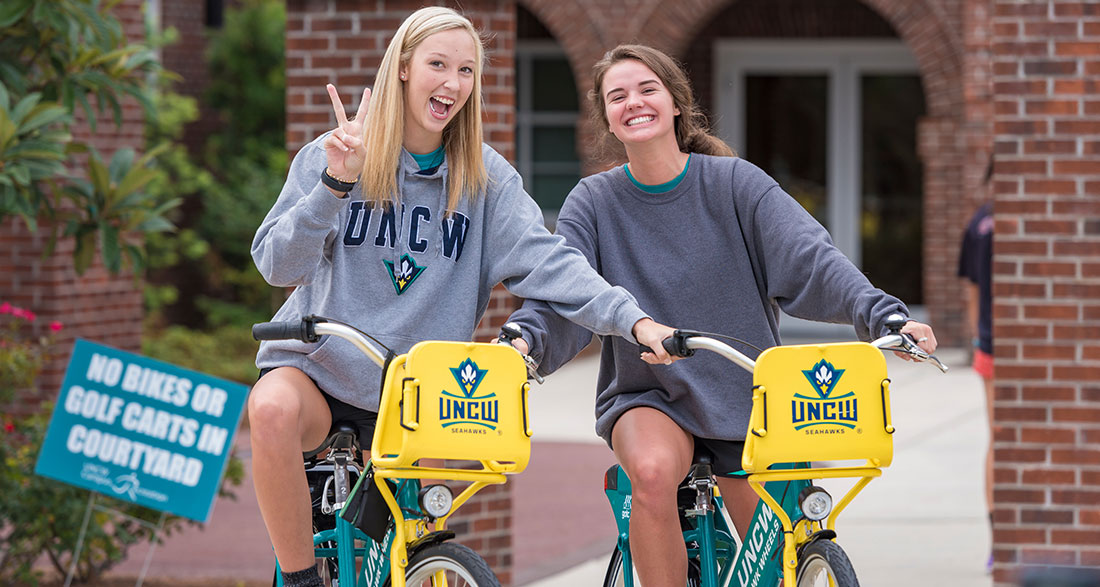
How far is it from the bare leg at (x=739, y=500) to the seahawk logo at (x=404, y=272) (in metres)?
0.95

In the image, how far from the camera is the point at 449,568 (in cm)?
316

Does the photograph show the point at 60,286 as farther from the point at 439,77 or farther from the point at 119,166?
the point at 439,77

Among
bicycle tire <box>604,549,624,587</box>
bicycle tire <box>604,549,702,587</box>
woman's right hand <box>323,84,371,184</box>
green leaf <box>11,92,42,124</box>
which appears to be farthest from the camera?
green leaf <box>11,92,42,124</box>

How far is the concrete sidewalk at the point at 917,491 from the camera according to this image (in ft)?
21.4

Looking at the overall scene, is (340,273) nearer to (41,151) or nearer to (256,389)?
(256,389)

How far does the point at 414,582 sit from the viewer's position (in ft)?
10.6

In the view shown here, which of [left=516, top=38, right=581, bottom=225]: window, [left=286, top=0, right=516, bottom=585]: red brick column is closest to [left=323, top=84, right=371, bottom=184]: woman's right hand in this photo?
[left=286, top=0, right=516, bottom=585]: red brick column

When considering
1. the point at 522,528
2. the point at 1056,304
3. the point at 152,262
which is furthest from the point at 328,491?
the point at 152,262

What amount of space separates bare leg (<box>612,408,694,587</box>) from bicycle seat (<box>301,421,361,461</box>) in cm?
63

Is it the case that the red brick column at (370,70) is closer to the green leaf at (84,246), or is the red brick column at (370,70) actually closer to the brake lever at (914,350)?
the green leaf at (84,246)

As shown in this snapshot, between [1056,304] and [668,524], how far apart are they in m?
2.82

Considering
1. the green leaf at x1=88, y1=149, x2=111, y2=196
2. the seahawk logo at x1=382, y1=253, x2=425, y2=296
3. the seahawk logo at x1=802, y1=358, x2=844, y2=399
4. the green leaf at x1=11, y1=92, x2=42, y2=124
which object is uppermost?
the green leaf at x1=11, y1=92, x2=42, y2=124

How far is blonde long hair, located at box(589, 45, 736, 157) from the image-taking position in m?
3.79

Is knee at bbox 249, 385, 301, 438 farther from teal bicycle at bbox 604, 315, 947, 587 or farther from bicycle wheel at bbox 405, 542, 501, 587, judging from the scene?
teal bicycle at bbox 604, 315, 947, 587
